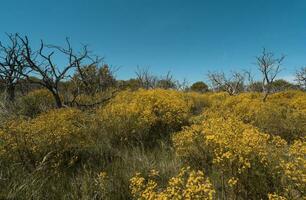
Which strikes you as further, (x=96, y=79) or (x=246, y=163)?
(x=96, y=79)

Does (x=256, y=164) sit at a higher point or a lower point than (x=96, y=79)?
lower

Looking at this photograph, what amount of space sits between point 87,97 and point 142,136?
21.5ft

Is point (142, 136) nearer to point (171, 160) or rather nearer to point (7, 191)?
point (171, 160)

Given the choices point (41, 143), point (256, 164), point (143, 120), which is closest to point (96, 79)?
point (143, 120)

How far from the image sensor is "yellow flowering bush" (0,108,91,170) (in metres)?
5.20

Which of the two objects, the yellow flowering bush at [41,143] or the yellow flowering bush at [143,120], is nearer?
the yellow flowering bush at [41,143]

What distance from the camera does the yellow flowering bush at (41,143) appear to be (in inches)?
205

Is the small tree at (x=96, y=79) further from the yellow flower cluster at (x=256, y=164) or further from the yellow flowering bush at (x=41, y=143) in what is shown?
the yellow flower cluster at (x=256, y=164)

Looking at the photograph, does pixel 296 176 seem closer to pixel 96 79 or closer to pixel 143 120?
pixel 143 120

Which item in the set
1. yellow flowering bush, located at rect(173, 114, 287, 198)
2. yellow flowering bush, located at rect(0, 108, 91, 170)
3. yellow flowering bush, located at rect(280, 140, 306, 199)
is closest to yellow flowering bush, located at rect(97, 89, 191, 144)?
yellow flowering bush, located at rect(0, 108, 91, 170)

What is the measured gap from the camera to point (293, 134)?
318 inches

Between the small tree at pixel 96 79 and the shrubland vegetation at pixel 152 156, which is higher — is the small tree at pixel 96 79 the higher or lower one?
the higher one

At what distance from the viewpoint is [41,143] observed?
214 inches

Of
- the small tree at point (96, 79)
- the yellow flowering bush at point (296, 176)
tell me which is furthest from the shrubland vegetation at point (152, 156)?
the small tree at point (96, 79)
